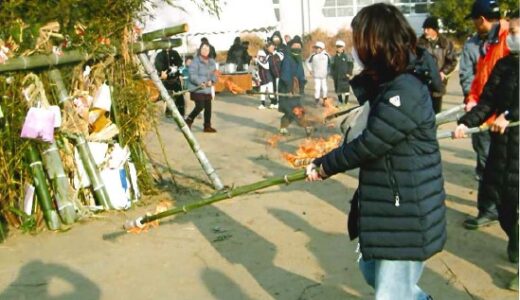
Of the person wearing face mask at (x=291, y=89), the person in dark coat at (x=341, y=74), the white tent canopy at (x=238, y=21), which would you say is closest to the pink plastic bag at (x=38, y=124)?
the person wearing face mask at (x=291, y=89)

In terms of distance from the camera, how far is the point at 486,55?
A: 6066mm

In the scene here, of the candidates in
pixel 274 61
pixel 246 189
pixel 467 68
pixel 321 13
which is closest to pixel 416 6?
pixel 321 13

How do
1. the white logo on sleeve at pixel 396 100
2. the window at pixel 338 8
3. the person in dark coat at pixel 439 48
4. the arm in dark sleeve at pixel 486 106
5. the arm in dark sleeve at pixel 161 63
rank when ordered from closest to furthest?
the white logo on sleeve at pixel 396 100 → the arm in dark sleeve at pixel 486 106 → the person in dark coat at pixel 439 48 → the arm in dark sleeve at pixel 161 63 → the window at pixel 338 8

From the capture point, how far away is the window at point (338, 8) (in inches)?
1480

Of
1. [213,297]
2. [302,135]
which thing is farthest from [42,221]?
[302,135]

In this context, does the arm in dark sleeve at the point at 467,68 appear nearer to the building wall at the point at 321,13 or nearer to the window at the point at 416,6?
the building wall at the point at 321,13

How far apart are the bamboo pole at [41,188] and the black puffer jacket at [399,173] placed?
391 cm

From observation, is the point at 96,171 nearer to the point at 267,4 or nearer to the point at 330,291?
the point at 330,291

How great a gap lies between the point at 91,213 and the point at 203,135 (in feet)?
20.0

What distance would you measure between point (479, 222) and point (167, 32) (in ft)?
12.2

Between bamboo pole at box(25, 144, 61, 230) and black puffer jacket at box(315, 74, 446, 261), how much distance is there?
3.91 meters

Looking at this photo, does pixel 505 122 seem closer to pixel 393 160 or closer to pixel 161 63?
pixel 393 160

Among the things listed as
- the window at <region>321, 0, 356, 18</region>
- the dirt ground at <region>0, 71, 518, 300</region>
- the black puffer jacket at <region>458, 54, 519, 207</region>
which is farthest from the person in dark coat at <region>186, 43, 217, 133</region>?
the window at <region>321, 0, 356, 18</region>

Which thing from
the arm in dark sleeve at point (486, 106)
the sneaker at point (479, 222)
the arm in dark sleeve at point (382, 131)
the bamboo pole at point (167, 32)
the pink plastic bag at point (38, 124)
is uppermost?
the bamboo pole at point (167, 32)
